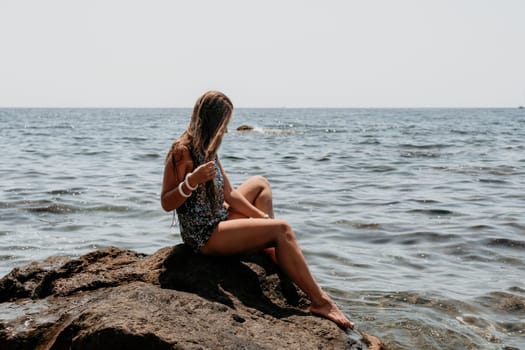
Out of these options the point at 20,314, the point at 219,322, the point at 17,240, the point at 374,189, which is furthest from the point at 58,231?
the point at 374,189

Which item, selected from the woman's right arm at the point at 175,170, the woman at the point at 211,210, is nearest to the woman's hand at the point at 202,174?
the woman at the point at 211,210

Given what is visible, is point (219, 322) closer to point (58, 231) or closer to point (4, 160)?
point (58, 231)

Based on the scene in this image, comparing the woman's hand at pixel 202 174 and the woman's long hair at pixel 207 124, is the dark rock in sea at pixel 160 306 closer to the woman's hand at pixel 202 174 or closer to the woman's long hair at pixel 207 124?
the woman's hand at pixel 202 174

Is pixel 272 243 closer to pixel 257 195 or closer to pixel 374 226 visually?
pixel 257 195

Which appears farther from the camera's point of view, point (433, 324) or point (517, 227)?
point (517, 227)

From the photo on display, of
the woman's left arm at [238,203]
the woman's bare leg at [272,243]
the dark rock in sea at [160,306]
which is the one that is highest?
the woman's left arm at [238,203]

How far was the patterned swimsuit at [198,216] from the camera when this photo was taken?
4738 millimetres

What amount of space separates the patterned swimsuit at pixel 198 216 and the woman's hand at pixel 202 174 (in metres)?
0.23

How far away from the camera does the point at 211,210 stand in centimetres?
480

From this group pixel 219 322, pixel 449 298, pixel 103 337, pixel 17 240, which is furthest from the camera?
pixel 17 240

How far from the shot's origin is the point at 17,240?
29.1 ft

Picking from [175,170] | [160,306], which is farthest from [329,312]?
[175,170]

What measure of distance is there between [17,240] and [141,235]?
1662 millimetres

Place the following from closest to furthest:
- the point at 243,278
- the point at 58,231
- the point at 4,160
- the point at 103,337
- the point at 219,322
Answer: the point at 103,337, the point at 219,322, the point at 243,278, the point at 58,231, the point at 4,160
